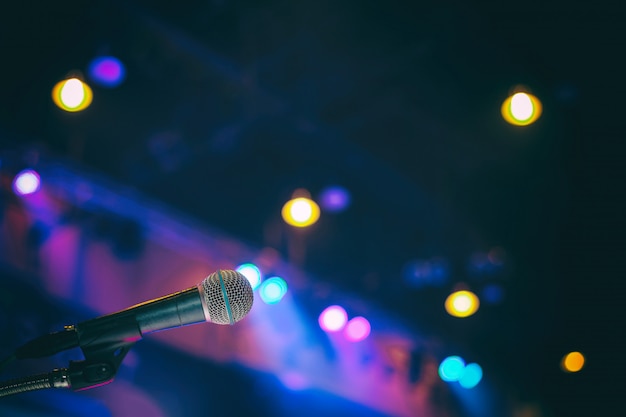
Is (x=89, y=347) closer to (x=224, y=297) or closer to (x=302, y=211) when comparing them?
(x=224, y=297)

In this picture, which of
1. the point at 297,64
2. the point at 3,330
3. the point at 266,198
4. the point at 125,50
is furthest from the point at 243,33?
the point at 3,330

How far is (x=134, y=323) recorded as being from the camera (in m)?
1.47

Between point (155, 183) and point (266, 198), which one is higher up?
point (266, 198)

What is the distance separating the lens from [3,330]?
3.87 meters

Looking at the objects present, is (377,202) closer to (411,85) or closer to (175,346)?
(411,85)

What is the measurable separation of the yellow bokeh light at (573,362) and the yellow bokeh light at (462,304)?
46.4 inches

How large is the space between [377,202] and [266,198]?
51.9 inches

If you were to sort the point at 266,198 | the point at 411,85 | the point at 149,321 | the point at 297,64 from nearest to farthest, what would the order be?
the point at 149,321
the point at 297,64
the point at 411,85
the point at 266,198

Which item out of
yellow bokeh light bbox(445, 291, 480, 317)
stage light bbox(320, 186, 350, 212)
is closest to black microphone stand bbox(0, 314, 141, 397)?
stage light bbox(320, 186, 350, 212)

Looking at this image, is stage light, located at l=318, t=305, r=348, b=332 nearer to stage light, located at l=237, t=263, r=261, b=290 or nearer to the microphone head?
stage light, located at l=237, t=263, r=261, b=290

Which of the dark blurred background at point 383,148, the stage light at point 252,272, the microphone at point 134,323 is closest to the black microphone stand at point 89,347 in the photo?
the microphone at point 134,323

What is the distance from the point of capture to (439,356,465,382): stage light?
7.00 m

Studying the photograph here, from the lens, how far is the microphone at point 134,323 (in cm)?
146

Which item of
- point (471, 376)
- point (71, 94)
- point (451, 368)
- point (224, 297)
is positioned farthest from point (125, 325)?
point (471, 376)
